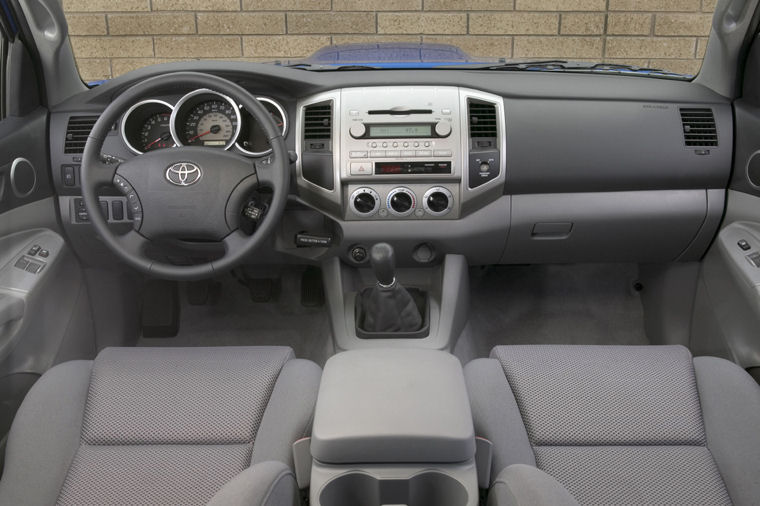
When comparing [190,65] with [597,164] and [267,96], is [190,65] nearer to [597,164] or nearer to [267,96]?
[267,96]

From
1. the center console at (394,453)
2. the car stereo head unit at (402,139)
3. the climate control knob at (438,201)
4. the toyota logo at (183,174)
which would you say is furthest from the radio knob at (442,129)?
the center console at (394,453)

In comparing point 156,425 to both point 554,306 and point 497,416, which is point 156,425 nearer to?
point 497,416

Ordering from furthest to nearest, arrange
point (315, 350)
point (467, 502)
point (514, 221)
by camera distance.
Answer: point (315, 350)
point (514, 221)
point (467, 502)

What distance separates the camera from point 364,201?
1718 mm

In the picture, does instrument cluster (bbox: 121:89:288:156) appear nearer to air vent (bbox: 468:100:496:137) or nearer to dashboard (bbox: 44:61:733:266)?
dashboard (bbox: 44:61:733:266)

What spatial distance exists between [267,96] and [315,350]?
94 centimetres

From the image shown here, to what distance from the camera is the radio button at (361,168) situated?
1667 mm

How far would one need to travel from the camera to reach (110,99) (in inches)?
67.3

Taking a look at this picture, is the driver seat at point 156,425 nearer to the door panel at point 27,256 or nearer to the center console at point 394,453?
the center console at point 394,453

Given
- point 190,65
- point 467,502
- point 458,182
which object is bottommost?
point 467,502

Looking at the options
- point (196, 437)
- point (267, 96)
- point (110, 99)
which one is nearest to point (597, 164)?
point (267, 96)

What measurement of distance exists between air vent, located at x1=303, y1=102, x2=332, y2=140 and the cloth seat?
2.65 feet

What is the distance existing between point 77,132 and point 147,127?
0.20 m

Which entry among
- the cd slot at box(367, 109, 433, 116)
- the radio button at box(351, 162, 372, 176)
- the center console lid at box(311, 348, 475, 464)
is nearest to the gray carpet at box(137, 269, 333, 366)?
the radio button at box(351, 162, 372, 176)
